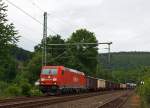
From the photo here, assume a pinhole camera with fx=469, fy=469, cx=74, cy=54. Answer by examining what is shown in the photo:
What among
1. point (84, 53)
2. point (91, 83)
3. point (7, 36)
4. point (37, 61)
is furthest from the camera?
point (84, 53)

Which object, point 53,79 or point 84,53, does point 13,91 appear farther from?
point 84,53

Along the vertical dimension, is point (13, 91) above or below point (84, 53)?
below

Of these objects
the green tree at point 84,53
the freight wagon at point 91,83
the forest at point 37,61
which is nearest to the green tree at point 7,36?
the forest at point 37,61

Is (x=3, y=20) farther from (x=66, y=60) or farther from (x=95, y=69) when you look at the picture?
(x=95, y=69)

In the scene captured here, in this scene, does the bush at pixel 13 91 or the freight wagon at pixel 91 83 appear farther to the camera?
the freight wagon at pixel 91 83

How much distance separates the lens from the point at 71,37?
11525 cm

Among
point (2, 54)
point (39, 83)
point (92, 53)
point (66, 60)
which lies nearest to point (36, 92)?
point (39, 83)

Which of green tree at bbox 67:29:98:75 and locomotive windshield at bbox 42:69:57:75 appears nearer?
locomotive windshield at bbox 42:69:57:75

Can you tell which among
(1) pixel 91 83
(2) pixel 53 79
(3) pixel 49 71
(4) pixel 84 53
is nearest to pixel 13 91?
(2) pixel 53 79

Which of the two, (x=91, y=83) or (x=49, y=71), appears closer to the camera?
(x=49, y=71)

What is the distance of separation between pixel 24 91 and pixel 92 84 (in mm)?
33682

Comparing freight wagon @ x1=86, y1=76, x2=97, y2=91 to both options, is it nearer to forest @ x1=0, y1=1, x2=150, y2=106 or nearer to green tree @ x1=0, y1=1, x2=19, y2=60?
forest @ x1=0, y1=1, x2=150, y2=106

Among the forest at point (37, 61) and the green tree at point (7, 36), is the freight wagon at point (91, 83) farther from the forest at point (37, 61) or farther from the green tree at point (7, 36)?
the green tree at point (7, 36)

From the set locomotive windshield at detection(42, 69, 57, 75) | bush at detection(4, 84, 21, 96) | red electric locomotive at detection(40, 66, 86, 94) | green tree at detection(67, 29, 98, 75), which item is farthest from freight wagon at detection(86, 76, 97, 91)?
bush at detection(4, 84, 21, 96)
